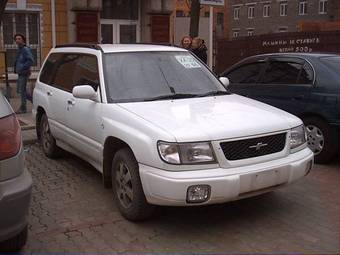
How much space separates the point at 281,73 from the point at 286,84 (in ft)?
0.84

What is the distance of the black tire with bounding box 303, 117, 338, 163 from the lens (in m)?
6.54

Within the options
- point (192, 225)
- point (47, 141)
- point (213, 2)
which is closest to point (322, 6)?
point (213, 2)

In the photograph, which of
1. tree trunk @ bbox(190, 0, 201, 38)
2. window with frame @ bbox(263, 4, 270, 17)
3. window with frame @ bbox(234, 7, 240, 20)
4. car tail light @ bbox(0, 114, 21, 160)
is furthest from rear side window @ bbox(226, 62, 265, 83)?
window with frame @ bbox(234, 7, 240, 20)

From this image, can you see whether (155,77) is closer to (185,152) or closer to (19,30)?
(185,152)

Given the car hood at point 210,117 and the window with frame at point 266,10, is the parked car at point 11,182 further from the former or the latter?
the window with frame at point 266,10

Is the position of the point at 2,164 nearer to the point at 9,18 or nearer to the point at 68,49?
the point at 68,49

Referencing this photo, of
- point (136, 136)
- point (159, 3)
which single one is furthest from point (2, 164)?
→ point (159, 3)

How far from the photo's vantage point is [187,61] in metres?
5.89

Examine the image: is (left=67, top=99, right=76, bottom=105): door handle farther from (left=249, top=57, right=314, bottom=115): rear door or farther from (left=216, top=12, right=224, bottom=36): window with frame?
(left=216, top=12, right=224, bottom=36): window with frame

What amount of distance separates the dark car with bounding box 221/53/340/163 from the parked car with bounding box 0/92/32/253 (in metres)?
4.25

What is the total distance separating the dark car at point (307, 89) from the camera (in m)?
6.55

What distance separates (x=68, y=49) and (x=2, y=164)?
3.47m

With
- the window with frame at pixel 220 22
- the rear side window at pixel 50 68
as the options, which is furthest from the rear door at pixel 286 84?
the window with frame at pixel 220 22

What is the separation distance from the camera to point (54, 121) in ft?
21.5
